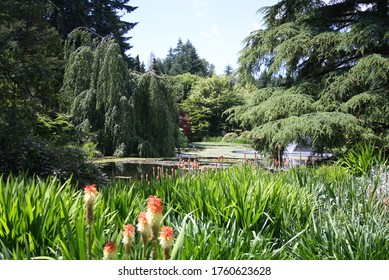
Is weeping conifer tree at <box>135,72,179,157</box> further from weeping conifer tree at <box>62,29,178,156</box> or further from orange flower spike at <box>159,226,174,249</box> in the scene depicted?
orange flower spike at <box>159,226,174,249</box>

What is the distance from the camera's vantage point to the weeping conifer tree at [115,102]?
34.8ft

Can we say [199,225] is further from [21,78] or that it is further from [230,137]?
[230,137]

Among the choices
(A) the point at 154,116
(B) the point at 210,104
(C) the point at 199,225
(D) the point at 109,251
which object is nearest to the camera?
(D) the point at 109,251

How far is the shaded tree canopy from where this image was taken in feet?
20.0

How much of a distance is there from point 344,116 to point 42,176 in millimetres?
4662

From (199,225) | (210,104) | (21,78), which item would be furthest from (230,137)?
(199,225)

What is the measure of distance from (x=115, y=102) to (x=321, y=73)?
5860 mm

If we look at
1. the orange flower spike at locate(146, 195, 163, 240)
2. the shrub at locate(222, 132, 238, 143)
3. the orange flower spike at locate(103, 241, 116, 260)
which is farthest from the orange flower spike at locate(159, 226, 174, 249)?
the shrub at locate(222, 132, 238, 143)

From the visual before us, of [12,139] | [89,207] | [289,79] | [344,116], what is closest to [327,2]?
[289,79]

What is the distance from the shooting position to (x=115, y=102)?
35.2ft

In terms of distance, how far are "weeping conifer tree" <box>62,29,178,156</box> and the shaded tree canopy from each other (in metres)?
3.95

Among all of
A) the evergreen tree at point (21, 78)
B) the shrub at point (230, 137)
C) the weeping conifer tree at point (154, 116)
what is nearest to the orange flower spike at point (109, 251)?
the evergreen tree at point (21, 78)

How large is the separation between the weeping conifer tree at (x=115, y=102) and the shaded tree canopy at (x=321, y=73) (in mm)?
3952
